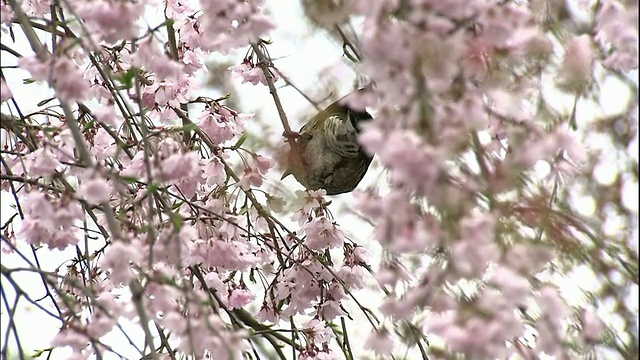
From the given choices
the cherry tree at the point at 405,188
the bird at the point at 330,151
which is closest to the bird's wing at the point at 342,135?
the bird at the point at 330,151

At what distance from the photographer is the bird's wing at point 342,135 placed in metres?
2.70

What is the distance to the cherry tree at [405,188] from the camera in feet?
4.06

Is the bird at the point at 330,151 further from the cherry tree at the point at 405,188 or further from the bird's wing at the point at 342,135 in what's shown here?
the cherry tree at the point at 405,188

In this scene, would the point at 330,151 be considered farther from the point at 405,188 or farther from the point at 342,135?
the point at 405,188

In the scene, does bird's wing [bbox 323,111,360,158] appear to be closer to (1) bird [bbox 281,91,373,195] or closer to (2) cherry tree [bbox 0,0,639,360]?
(1) bird [bbox 281,91,373,195]

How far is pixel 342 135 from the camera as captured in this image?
271 centimetres

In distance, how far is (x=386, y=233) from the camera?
1.32 m

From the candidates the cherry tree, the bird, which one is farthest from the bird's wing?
the cherry tree

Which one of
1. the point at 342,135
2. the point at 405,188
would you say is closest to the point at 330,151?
the point at 342,135

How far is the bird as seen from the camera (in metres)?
2.72

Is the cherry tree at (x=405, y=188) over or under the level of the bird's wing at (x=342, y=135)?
under

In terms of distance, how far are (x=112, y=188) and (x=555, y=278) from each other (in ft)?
4.00

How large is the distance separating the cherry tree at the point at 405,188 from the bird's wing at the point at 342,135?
230 mm

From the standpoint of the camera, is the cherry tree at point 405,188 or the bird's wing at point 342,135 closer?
the cherry tree at point 405,188
